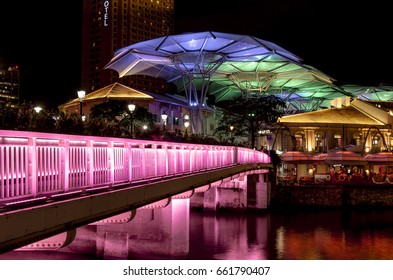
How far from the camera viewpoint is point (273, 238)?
37.3 metres

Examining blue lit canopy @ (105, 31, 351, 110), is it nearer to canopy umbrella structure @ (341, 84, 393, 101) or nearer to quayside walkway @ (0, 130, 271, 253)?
canopy umbrella structure @ (341, 84, 393, 101)

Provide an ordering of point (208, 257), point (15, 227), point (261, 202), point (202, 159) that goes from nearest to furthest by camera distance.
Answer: point (15, 227) < point (202, 159) < point (208, 257) < point (261, 202)

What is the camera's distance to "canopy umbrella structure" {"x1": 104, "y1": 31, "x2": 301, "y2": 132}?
66350 mm

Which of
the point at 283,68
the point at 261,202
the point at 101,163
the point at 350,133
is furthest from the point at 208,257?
the point at 283,68

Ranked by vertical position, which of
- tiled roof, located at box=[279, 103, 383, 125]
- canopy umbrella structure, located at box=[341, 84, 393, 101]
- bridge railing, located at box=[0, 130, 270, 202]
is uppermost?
canopy umbrella structure, located at box=[341, 84, 393, 101]

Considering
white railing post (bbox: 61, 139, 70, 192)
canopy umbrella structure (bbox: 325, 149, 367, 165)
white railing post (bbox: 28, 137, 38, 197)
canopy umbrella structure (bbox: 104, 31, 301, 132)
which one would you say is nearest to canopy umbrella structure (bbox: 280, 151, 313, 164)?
canopy umbrella structure (bbox: 325, 149, 367, 165)

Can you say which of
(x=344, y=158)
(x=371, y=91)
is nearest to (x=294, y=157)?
(x=344, y=158)

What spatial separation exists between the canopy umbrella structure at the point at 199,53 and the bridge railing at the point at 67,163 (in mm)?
50281

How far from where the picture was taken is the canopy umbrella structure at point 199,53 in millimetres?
66350

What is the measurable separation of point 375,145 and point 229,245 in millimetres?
46639

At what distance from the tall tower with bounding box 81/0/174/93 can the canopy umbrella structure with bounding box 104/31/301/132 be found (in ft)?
249

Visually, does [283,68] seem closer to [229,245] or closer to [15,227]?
[229,245]

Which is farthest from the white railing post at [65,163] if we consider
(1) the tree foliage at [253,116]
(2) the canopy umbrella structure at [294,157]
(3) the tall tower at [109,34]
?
(3) the tall tower at [109,34]

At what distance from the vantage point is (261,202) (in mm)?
52281
